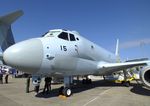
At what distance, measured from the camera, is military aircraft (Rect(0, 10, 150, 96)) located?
389 inches

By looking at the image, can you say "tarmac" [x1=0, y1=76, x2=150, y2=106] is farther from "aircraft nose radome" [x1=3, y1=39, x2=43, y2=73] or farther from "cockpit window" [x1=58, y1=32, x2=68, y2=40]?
"cockpit window" [x1=58, y1=32, x2=68, y2=40]

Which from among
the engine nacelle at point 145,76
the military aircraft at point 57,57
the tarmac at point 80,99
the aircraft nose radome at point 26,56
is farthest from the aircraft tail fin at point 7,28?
the engine nacelle at point 145,76

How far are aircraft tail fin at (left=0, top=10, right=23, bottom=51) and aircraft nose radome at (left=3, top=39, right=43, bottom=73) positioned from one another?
1650 cm

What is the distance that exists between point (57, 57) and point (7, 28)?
62.1 feet

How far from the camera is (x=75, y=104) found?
9875 millimetres

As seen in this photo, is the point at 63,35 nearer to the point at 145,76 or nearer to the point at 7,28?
the point at 145,76

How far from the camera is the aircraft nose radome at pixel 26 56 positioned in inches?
381

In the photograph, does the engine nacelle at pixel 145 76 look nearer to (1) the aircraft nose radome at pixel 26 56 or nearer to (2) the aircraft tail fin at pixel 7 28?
(1) the aircraft nose radome at pixel 26 56

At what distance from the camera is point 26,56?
32.4 ft

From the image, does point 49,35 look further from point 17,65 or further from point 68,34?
point 17,65

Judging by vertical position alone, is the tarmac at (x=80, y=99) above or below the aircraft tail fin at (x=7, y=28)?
below

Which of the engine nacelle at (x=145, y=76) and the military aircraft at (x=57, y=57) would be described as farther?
the engine nacelle at (x=145, y=76)

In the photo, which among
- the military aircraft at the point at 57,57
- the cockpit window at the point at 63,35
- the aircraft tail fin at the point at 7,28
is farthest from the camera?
the aircraft tail fin at the point at 7,28

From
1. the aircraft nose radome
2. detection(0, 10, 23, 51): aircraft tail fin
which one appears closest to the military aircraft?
the aircraft nose radome
